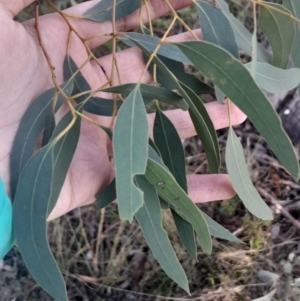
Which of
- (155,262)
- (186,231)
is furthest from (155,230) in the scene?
(155,262)

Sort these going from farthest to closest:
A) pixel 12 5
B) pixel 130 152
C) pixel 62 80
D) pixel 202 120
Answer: pixel 62 80
pixel 12 5
pixel 202 120
pixel 130 152

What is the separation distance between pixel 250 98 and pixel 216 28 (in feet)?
0.93

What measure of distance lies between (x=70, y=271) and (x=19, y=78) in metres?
0.78

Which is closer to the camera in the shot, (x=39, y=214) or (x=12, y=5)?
(x=39, y=214)

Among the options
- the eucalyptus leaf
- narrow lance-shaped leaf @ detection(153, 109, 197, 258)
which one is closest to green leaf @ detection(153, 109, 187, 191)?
narrow lance-shaped leaf @ detection(153, 109, 197, 258)

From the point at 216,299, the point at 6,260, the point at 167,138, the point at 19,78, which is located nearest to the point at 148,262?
the point at 216,299

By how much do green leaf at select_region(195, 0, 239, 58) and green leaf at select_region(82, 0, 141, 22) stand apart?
21cm

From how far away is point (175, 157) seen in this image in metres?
0.98

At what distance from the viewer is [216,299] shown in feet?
4.87

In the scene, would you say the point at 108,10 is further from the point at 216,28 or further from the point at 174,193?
the point at 174,193

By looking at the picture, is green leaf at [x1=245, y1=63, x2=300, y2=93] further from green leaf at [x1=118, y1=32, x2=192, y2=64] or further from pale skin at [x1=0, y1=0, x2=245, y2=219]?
pale skin at [x1=0, y1=0, x2=245, y2=219]

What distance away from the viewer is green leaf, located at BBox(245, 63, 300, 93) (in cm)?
84

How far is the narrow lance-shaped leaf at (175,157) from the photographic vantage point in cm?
96

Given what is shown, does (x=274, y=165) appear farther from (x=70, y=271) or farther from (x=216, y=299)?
(x=70, y=271)
